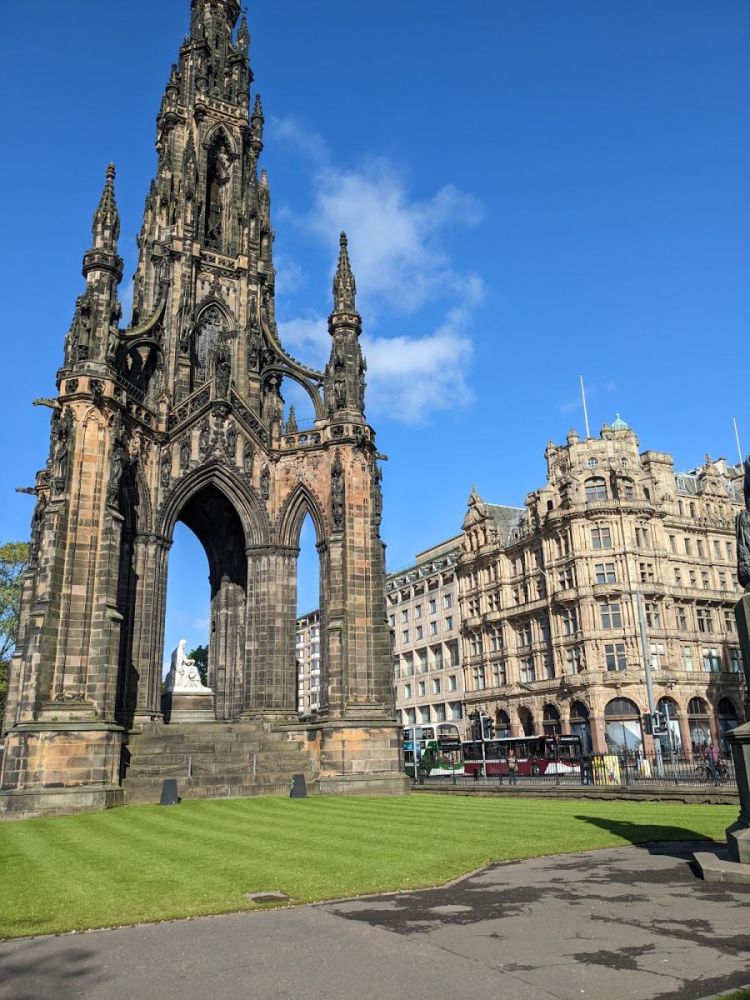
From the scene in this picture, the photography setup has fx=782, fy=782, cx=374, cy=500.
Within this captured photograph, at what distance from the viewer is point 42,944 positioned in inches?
292

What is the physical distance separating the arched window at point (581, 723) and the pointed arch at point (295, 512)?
28756mm

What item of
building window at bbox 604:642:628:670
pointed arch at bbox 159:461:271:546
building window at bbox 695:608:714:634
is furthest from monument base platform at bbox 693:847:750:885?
building window at bbox 695:608:714:634

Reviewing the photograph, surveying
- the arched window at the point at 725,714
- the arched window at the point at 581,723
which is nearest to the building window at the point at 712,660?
the arched window at the point at 725,714

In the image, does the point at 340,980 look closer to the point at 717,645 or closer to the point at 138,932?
the point at 138,932

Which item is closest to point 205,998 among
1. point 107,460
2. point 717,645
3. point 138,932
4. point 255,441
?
point 138,932

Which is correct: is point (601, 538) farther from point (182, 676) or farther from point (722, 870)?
point (722, 870)

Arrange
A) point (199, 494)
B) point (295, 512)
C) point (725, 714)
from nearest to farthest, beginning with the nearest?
1. point (295, 512)
2. point (199, 494)
3. point (725, 714)

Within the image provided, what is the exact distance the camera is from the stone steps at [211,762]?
24.4 m

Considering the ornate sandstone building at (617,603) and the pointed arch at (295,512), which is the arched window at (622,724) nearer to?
the ornate sandstone building at (617,603)

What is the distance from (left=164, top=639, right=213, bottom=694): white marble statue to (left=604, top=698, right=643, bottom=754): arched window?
29401 mm

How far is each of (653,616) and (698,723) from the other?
7.77 meters

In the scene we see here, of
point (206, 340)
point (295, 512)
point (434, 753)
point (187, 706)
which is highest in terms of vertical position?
point (206, 340)

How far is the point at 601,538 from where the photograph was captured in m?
54.8

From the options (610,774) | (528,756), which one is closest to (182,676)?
(610,774)
